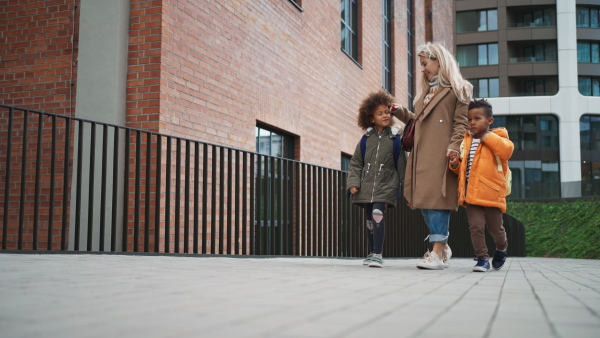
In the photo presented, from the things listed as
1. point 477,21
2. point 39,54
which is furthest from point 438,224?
point 477,21

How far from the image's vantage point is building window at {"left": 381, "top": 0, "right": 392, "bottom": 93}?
54.3 feet

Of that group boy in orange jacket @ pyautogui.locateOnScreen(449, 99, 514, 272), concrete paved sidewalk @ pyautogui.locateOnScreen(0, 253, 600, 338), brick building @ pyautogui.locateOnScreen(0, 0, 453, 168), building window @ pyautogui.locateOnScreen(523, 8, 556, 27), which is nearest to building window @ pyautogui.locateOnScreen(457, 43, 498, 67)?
building window @ pyautogui.locateOnScreen(523, 8, 556, 27)

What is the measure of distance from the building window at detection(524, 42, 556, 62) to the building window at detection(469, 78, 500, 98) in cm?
272

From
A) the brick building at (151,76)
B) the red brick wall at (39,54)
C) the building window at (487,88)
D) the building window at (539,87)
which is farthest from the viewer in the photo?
the building window at (487,88)

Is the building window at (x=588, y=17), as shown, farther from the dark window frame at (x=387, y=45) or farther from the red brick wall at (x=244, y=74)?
the red brick wall at (x=244, y=74)

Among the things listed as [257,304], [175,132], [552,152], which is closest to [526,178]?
[552,152]

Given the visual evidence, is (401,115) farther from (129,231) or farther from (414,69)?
(414,69)

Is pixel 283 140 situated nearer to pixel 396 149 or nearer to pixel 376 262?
pixel 396 149

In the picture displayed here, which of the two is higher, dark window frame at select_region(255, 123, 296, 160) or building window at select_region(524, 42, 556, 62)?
building window at select_region(524, 42, 556, 62)

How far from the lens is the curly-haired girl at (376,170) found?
5.53 m

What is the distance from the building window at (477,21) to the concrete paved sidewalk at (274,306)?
143 ft

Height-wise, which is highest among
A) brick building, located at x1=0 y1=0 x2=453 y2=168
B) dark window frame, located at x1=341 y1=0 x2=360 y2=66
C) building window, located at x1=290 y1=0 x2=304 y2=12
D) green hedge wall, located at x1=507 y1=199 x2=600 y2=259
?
dark window frame, located at x1=341 y1=0 x2=360 y2=66

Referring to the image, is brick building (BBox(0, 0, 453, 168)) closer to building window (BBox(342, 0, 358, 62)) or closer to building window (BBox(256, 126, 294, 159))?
building window (BBox(256, 126, 294, 159))

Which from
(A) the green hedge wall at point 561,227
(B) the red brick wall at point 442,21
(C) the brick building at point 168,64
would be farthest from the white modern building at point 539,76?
(C) the brick building at point 168,64
